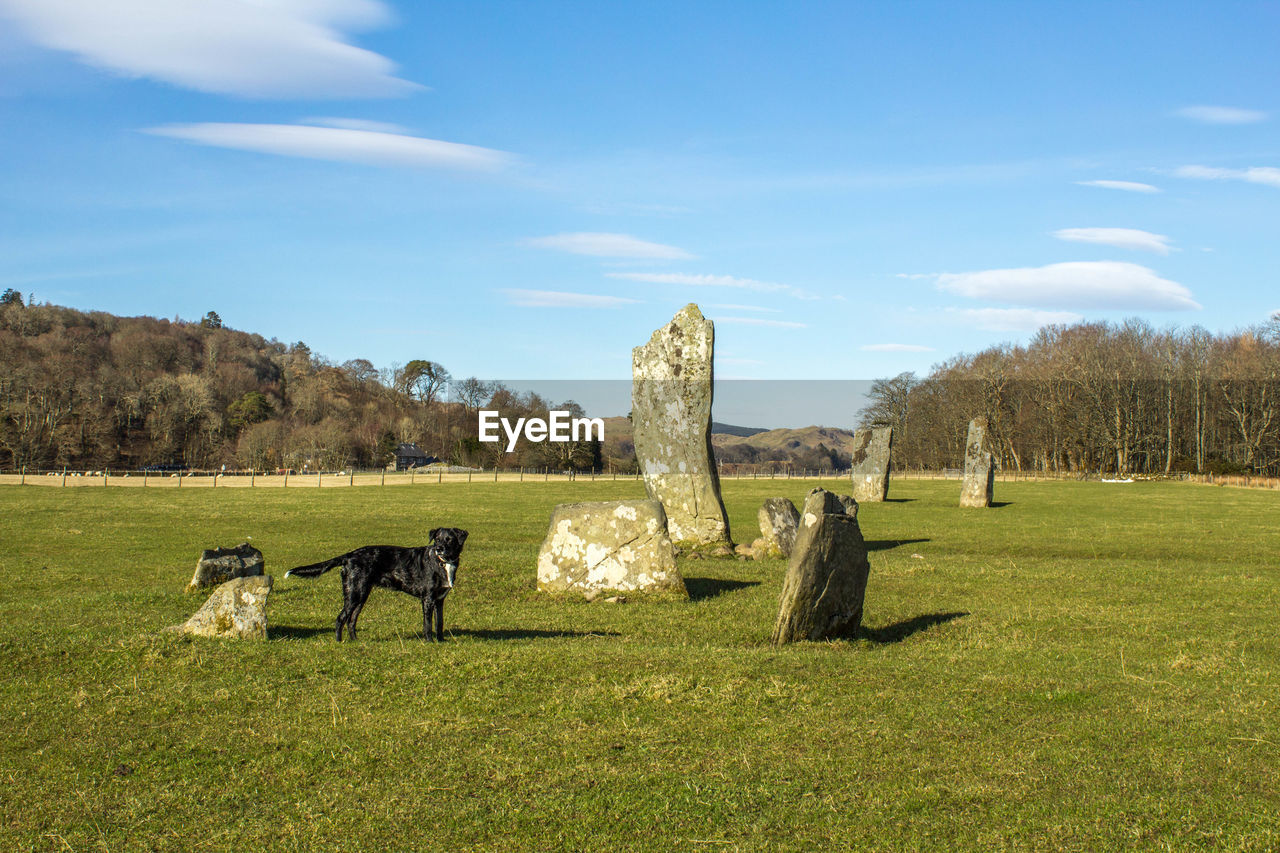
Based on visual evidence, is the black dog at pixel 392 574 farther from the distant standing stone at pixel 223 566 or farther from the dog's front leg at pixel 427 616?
the distant standing stone at pixel 223 566

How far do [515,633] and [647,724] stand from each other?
151 inches

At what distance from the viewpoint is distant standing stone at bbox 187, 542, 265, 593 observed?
12359 millimetres

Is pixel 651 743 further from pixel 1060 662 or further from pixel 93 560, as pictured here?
pixel 93 560

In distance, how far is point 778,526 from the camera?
60.2ft

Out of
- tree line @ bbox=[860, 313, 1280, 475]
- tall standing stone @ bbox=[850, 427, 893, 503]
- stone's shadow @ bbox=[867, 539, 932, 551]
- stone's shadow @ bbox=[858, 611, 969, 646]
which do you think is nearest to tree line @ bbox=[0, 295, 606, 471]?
tree line @ bbox=[860, 313, 1280, 475]

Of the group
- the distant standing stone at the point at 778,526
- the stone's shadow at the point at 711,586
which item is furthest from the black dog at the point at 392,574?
the distant standing stone at the point at 778,526

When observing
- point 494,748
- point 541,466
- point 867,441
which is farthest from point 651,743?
point 541,466

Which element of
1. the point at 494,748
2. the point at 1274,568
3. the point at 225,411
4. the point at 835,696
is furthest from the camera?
the point at 225,411

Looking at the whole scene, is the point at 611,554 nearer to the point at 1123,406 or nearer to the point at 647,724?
the point at 647,724

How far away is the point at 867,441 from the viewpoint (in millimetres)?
38281

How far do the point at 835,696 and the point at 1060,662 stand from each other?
2.94 m
